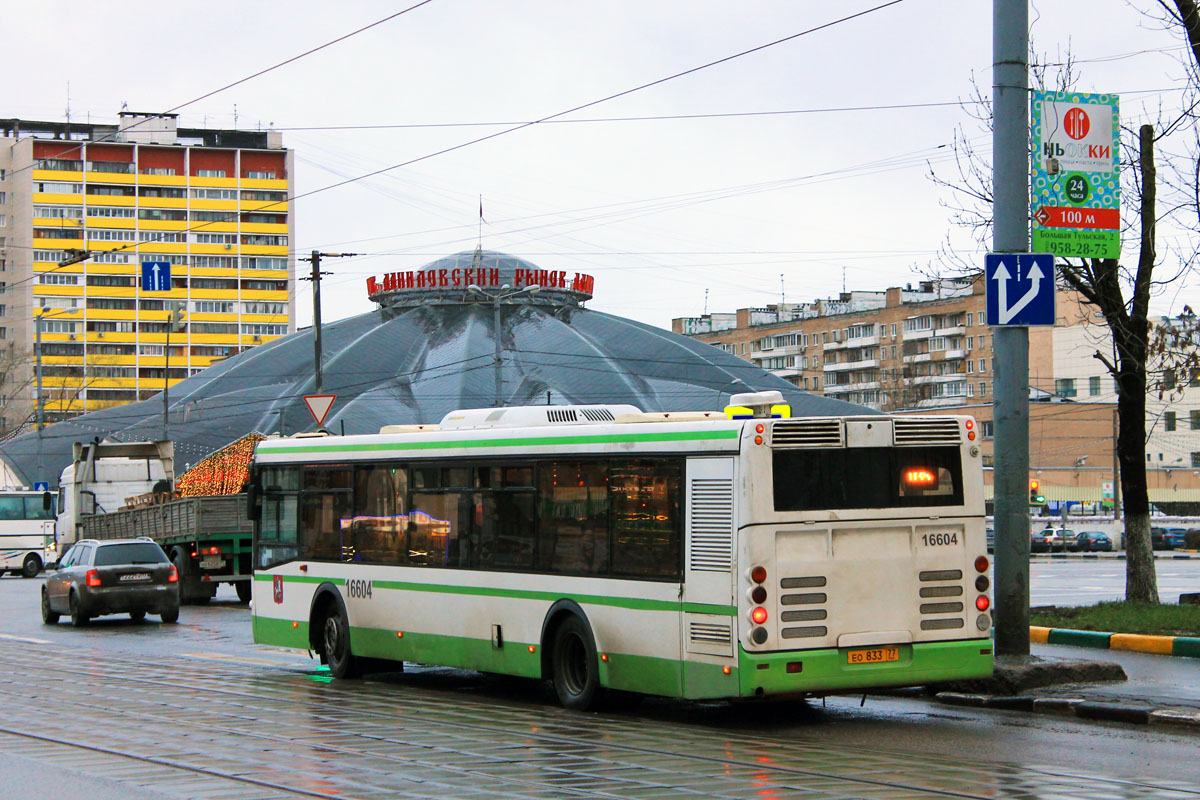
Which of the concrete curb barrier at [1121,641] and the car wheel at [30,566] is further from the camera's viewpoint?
the car wheel at [30,566]

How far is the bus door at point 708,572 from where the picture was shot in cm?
1202

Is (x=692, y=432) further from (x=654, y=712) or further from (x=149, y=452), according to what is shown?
(x=149, y=452)

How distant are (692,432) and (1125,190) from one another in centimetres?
Answer: 1140

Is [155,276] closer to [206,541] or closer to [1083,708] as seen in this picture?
[206,541]

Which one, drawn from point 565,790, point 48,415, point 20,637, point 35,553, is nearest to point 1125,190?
point 565,790

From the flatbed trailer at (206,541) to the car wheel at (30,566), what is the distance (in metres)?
21.8

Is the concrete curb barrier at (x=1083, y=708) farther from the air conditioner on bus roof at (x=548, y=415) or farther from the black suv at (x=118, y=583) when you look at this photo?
the black suv at (x=118, y=583)

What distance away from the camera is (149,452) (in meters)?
42.8

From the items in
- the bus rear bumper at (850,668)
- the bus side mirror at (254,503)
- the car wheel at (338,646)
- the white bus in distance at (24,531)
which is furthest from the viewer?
the white bus in distance at (24,531)

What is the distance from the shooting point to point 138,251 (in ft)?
480

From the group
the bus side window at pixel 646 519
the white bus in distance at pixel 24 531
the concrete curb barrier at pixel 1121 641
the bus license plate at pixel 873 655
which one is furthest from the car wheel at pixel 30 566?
the bus license plate at pixel 873 655

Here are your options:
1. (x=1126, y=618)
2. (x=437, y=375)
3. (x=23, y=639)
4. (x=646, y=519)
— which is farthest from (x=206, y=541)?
(x=437, y=375)

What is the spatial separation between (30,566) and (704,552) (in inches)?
1798

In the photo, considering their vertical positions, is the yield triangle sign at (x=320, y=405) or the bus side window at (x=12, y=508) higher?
the yield triangle sign at (x=320, y=405)
